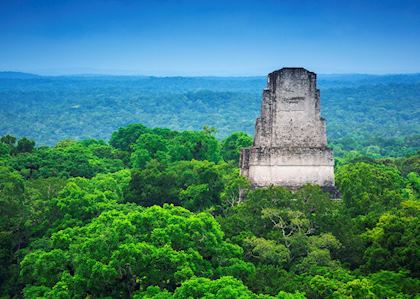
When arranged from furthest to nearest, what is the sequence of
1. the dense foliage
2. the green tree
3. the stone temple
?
1. the green tree
2. the stone temple
3. the dense foliage

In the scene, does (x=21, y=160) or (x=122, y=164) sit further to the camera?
(x=122, y=164)

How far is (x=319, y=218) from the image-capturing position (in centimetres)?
3372

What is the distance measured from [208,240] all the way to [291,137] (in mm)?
11719

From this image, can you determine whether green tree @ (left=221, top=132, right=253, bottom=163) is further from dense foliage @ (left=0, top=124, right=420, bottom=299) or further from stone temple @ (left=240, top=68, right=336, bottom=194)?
stone temple @ (left=240, top=68, right=336, bottom=194)

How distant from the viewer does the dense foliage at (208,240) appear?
27.1m

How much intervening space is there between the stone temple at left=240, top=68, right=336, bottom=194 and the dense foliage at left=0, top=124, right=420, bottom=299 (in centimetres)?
141

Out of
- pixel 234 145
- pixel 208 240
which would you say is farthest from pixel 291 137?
pixel 234 145

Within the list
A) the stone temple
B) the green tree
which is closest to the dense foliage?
the stone temple

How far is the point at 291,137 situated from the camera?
40.0 m

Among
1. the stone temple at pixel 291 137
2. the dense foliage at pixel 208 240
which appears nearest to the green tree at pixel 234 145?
the dense foliage at pixel 208 240

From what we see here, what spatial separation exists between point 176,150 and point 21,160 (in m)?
11.3

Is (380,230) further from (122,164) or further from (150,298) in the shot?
(122,164)

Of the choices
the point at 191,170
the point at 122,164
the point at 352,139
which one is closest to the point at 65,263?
the point at 191,170

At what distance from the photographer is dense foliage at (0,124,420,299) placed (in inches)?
1065
